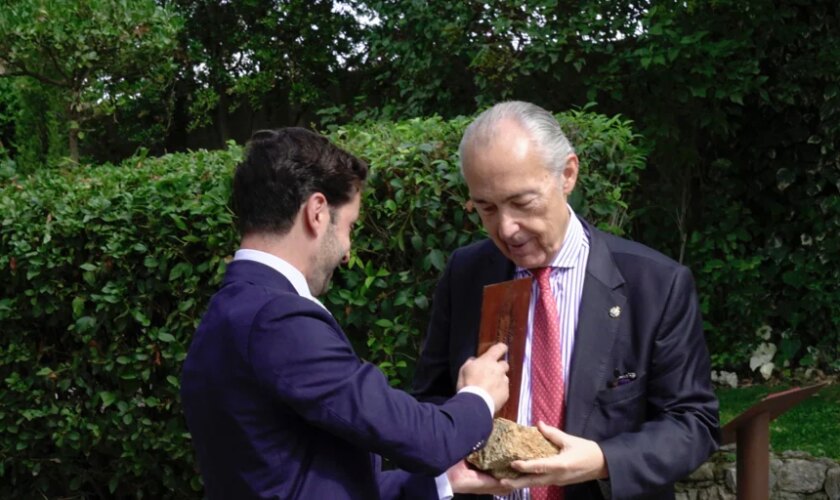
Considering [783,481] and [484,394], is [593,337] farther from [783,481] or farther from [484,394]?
[783,481]

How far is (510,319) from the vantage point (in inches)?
101

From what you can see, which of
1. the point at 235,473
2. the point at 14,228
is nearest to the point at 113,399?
the point at 14,228

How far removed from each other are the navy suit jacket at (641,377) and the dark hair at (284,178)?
0.70 metres

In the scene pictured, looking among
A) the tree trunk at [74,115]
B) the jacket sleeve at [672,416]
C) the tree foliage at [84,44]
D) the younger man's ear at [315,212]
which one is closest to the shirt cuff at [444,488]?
the jacket sleeve at [672,416]

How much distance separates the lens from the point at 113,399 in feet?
17.7

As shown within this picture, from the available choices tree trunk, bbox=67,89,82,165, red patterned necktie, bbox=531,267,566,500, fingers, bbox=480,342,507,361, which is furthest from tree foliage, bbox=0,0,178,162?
fingers, bbox=480,342,507,361

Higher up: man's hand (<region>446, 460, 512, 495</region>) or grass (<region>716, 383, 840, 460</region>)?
man's hand (<region>446, 460, 512, 495</region>)

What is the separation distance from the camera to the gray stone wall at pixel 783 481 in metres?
6.04

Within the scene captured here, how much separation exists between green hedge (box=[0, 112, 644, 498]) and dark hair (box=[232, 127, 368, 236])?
82.6 inches

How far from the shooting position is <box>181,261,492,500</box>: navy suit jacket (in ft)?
7.17

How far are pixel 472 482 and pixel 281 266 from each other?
672 millimetres

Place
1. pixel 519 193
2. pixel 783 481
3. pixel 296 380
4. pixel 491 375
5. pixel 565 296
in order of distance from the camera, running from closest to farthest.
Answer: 1. pixel 296 380
2. pixel 491 375
3. pixel 519 193
4. pixel 565 296
5. pixel 783 481

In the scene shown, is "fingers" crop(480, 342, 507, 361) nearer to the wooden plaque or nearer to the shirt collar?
the wooden plaque

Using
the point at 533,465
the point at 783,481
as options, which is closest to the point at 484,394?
the point at 533,465
